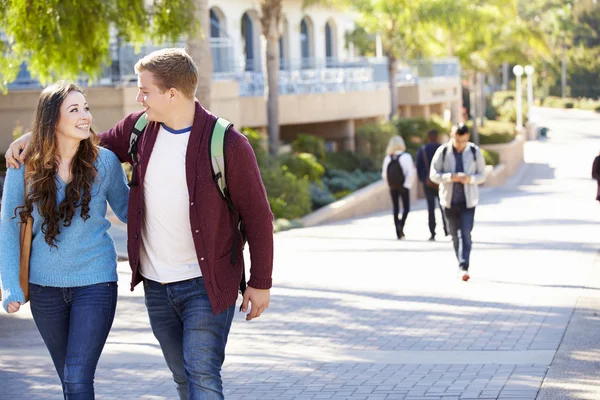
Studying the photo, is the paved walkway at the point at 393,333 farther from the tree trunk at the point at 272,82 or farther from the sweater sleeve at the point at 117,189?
the tree trunk at the point at 272,82

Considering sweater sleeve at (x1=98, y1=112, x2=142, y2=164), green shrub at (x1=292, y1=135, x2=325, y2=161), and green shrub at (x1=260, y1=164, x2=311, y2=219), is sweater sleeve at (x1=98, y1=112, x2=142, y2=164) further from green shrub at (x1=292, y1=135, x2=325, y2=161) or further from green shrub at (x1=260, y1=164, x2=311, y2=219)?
green shrub at (x1=292, y1=135, x2=325, y2=161)

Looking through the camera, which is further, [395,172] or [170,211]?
[395,172]

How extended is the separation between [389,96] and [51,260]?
3335 cm

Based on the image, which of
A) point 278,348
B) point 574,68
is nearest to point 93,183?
point 278,348

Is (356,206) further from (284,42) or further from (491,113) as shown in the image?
(491,113)

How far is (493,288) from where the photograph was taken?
1129 centimetres

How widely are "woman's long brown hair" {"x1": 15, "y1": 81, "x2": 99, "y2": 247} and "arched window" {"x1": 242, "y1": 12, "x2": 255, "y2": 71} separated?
33450 millimetres

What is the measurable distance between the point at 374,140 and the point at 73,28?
20976 mm

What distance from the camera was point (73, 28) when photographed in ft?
41.9

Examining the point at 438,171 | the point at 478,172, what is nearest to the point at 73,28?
the point at 438,171

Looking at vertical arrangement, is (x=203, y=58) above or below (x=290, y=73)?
above

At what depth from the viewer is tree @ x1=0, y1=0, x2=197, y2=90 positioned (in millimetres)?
12102

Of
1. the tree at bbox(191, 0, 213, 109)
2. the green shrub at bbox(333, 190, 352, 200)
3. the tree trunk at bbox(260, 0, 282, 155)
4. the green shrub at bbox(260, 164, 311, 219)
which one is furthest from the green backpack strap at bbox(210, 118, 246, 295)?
the green shrub at bbox(333, 190, 352, 200)

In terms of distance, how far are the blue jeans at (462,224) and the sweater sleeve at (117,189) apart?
7035 millimetres
